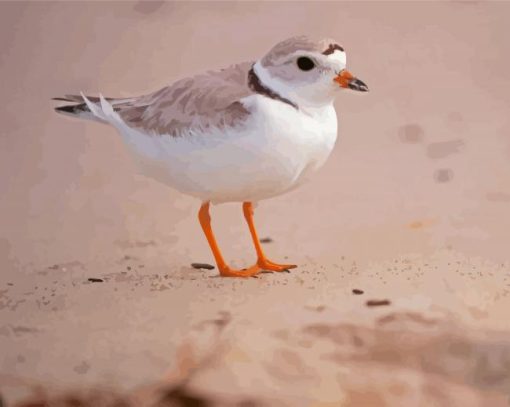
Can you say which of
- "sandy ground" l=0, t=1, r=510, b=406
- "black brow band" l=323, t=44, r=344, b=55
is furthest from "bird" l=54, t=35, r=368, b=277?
"sandy ground" l=0, t=1, r=510, b=406

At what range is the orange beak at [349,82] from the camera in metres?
→ 0.93

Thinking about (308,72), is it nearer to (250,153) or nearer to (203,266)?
(250,153)

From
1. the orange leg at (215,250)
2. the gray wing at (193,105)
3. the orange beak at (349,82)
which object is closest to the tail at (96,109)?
the gray wing at (193,105)

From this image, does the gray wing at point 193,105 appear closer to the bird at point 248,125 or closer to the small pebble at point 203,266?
the bird at point 248,125

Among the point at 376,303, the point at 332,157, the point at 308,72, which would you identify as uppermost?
the point at 308,72

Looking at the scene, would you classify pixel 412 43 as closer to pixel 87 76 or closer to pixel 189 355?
pixel 87 76

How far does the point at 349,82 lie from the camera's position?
0.94m

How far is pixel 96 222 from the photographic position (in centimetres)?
117

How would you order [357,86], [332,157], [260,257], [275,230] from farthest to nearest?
[332,157] → [275,230] → [260,257] → [357,86]

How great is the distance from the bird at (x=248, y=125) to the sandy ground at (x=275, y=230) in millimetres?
124

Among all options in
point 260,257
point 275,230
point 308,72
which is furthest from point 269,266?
point 308,72

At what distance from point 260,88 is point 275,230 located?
0.25 m

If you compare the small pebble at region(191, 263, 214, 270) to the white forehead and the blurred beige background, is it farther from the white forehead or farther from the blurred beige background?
the white forehead

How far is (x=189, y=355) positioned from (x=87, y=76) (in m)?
0.54
